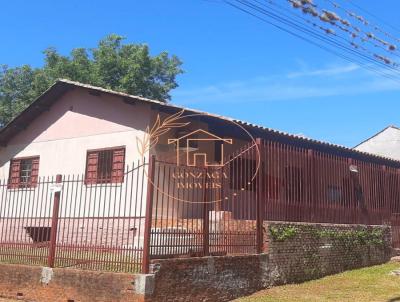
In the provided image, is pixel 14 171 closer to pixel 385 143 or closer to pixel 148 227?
pixel 148 227

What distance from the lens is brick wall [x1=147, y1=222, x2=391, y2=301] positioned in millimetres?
8242

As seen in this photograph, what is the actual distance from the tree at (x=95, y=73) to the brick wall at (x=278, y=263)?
55.8ft

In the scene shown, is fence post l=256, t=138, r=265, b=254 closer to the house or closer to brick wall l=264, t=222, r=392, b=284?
the house

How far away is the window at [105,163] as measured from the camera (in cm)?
1370

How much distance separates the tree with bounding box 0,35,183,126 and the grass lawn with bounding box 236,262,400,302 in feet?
59.8

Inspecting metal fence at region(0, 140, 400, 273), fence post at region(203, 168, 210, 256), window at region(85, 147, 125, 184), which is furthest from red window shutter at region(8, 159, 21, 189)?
fence post at region(203, 168, 210, 256)

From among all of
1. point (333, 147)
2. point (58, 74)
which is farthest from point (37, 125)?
point (58, 74)

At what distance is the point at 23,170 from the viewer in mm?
16562

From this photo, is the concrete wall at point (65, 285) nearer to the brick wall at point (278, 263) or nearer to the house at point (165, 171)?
the brick wall at point (278, 263)

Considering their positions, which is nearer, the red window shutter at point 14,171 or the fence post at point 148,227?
the fence post at point 148,227

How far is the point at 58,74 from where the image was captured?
26984mm

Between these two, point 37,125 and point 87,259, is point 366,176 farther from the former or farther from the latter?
point 37,125

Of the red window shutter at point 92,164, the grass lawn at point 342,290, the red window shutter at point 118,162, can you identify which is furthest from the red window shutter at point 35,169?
the grass lawn at point 342,290

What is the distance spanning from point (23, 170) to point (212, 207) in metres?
9.28
